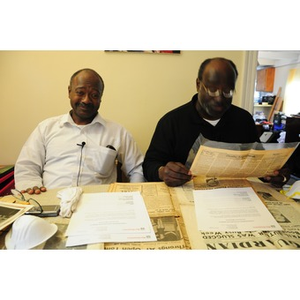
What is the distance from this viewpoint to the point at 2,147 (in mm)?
1074

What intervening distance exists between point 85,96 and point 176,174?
0.58m

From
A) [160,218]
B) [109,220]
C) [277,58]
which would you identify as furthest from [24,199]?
[277,58]

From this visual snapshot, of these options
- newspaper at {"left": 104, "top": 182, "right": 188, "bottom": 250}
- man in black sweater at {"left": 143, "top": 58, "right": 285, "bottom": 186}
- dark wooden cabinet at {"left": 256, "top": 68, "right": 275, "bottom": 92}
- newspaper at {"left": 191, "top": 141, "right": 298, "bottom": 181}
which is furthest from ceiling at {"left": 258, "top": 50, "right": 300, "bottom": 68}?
newspaper at {"left": 104, "top": 182, "right": 188, "bottom": 250}

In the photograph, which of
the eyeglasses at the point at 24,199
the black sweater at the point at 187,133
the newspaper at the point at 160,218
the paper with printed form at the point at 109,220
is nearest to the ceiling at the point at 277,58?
the black sweater at the point at 187,133

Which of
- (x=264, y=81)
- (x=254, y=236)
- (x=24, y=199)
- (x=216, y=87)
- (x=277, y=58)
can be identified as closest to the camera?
(x=254, y=236)

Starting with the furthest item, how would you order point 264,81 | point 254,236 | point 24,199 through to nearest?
point 264,81 < point 24,199 < point 254,236

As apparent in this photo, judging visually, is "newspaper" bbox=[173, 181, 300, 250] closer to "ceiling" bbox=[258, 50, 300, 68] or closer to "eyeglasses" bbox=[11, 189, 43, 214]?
"eyeglasses" bbox=[11, 189, 43, 214]

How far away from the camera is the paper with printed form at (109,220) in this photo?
0.50m

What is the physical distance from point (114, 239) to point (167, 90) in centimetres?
87

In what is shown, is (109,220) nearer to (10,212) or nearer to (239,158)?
(10,212)

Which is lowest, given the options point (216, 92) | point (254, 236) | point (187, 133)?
point (254, 236)

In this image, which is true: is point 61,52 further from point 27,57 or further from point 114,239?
point 114,239

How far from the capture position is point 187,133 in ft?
3.42
